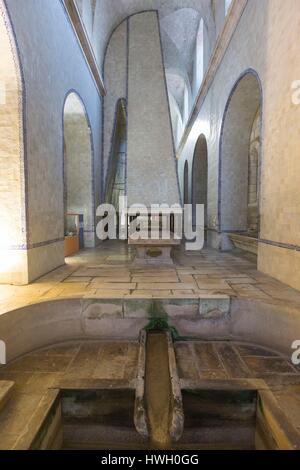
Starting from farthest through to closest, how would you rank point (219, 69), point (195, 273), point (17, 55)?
point (219, 69) → point (195, 273) → point (17, 55)

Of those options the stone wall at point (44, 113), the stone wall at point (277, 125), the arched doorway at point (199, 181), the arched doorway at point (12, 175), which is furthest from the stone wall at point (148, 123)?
the arched doorway at point (12, 175)

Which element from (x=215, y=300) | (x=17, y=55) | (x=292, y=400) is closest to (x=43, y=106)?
(x=17, y=55)

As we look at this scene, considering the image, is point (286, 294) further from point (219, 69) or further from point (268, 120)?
point (219, 69)

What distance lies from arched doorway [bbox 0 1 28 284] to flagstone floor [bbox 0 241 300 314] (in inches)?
15.0

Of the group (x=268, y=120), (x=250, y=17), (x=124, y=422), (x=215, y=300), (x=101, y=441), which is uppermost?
(x=250, y=17)

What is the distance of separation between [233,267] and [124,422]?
151 inches

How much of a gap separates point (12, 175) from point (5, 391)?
9.73 feet

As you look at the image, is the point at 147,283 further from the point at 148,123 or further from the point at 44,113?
the point at 148,123

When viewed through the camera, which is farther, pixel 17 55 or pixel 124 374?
pixel 17 55

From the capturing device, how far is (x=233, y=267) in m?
5.53

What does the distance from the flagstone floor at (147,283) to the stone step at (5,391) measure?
87 cm

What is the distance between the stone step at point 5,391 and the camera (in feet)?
7.14

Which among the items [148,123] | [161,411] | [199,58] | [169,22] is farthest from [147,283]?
[169,22]

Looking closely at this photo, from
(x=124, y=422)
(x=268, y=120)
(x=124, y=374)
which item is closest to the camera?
(x=124, y=422)
